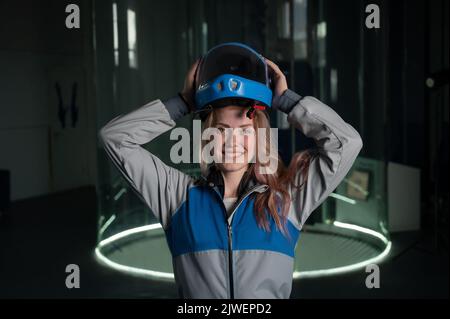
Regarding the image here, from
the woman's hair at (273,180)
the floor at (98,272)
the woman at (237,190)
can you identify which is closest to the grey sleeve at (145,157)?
the woman at (237,190)

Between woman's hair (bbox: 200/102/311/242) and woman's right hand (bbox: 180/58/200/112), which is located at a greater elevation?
woman's right hand (bbox: 180/58/200/112)

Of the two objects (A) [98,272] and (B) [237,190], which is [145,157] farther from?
(A) [98,272]

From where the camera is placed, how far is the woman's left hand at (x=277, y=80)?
3.99 ft

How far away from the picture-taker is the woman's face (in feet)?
3.90

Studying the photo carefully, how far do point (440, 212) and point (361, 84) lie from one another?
1527 mm

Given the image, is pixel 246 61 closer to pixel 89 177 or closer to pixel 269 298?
pixel 269 298

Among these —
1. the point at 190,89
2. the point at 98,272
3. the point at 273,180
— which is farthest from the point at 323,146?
the point at 98,272

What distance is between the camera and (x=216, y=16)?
11.8 ft

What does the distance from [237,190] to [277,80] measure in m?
0.26

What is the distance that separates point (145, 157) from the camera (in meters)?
1.25

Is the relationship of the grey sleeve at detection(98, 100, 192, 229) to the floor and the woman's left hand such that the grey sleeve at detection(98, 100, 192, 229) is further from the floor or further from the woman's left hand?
the floor

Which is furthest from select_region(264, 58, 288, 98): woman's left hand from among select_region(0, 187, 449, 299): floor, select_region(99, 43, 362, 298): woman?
select_region(0, 187, 449, 299): floor

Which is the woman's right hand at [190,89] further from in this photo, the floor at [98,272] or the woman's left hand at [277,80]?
the floor at [98,272]

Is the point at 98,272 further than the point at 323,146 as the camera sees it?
Yes
